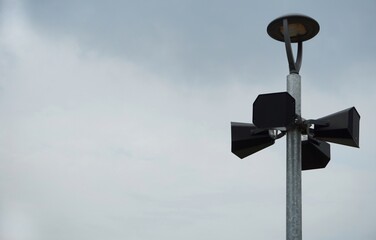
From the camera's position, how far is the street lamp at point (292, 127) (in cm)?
609

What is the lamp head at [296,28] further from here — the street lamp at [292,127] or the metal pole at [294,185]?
the metal pole at [294,185]

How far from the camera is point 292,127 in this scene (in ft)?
21.1

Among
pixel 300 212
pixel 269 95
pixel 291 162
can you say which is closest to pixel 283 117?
pixel 269 95

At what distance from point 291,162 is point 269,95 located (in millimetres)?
896

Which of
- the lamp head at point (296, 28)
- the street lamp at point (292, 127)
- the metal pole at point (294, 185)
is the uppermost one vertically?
the lamp head at point (296, 28)

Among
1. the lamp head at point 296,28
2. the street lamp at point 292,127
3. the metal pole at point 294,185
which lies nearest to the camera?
the street lamp at point 292,127

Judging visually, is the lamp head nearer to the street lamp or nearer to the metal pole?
the street lamp

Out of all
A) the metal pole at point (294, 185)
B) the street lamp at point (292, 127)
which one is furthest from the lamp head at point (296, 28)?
the metal pole at point (294, 185)

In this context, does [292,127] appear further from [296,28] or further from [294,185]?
[296,28]

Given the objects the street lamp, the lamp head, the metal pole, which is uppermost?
the lamp head

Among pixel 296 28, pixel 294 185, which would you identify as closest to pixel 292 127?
pixel 294 185

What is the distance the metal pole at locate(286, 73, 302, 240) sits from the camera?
6.34 metres

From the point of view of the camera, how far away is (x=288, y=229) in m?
6.36

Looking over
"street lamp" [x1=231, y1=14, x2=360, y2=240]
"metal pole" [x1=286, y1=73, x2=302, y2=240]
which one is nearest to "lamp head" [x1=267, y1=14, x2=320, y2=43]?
"street lamp" [x1=231, y1=14, x2=360, y2=240]
